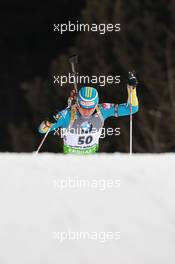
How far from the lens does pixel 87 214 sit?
4.57 feet

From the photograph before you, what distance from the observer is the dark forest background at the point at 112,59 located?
7.56 m

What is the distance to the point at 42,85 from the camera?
8641mm

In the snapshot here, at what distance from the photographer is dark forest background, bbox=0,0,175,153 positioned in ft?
24.8

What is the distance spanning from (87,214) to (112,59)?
6.58 metres

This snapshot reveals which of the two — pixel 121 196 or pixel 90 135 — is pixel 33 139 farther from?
pixel 121 196

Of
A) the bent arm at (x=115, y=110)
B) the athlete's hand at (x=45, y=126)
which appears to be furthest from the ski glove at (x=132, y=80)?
the athlete's hand at (x=45, y=126)

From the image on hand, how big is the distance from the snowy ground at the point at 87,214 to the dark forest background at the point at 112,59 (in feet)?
16.5

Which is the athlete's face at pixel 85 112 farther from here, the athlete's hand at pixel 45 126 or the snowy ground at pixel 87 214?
the snowy ground at pixel 87 214

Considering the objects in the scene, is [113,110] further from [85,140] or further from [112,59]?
[112,59]

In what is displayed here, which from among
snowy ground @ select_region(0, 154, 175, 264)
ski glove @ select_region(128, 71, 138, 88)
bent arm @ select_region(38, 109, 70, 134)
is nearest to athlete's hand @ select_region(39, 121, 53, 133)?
bent arm @ select_region(38, 109, 70, 134)

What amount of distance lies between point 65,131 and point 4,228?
0.99 meters

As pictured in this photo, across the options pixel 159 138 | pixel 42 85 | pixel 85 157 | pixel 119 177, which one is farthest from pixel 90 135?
pixel 42 85

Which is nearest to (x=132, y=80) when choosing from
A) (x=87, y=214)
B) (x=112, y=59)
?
(x=87, y=214)

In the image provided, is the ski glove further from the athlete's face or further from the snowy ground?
the snowy ground
